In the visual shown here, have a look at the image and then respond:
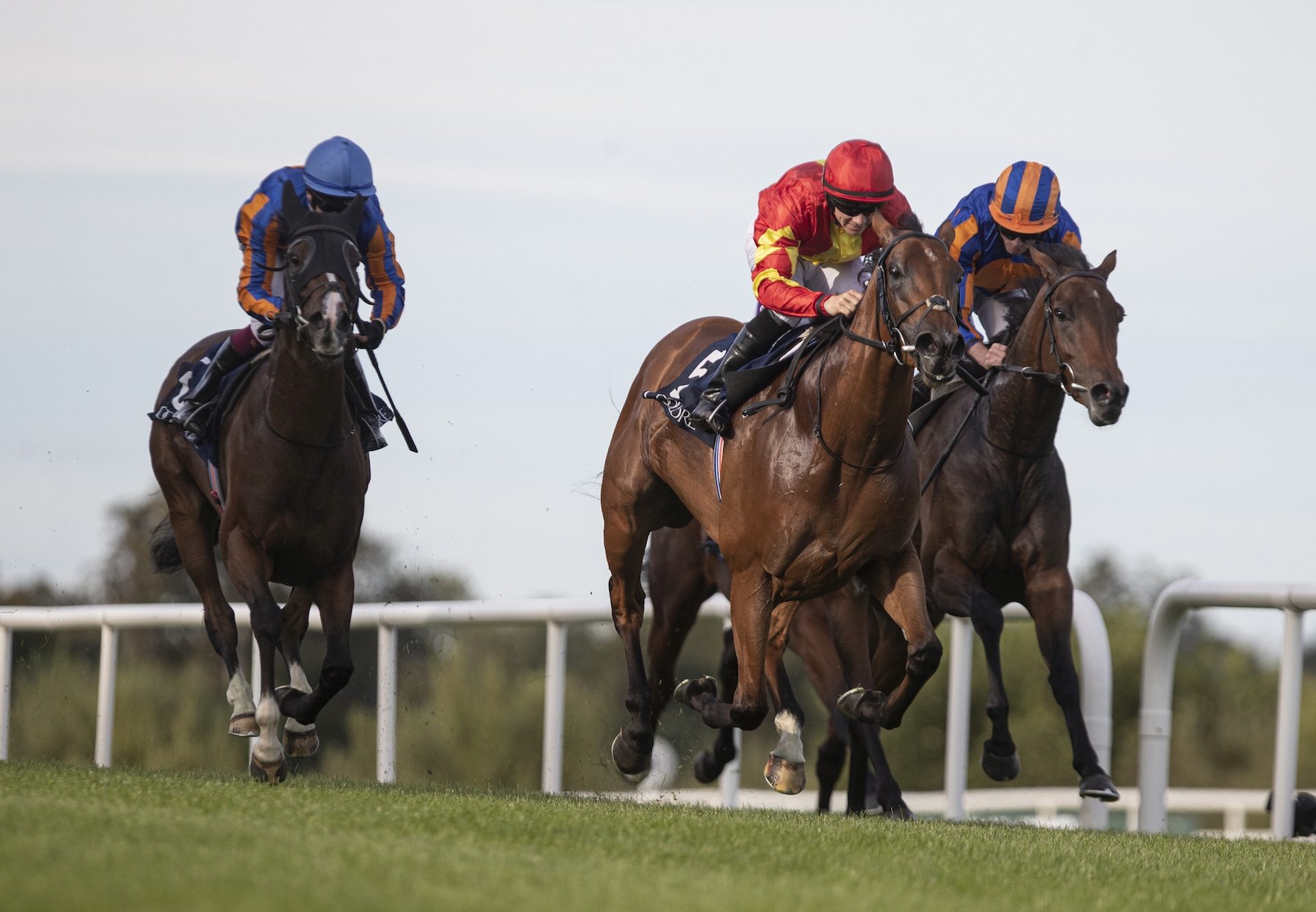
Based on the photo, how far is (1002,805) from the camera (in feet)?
60.8

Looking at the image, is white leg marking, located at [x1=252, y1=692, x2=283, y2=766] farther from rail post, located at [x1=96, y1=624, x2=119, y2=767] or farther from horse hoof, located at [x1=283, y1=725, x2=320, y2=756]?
rail post, located at [x1=96, y1=624, x2=119, y2=767]

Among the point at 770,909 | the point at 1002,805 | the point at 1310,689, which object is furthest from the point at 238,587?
the point at 1310,689

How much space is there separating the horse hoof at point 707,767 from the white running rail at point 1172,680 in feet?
5.58

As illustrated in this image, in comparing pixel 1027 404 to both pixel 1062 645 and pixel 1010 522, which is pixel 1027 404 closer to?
pixel 1010 522

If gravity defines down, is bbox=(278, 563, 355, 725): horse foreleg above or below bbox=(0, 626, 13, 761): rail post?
above

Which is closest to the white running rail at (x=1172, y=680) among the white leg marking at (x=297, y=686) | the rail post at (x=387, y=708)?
the white leg marking at (x=297, y=686)

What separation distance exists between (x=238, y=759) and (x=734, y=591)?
594 inches

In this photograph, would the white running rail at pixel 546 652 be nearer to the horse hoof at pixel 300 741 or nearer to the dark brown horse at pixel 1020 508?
the dark brown horse at pixel 1020 508

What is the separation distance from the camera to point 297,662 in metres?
6.39

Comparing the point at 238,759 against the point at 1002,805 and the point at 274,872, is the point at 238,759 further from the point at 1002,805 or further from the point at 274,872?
the point at 274,872

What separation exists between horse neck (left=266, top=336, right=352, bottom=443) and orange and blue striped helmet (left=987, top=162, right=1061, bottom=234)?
2552mm

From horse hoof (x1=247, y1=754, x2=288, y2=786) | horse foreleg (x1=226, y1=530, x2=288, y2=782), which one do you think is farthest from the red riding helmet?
horse hoof (x1=247, y1=754, x2=288, y2=786)

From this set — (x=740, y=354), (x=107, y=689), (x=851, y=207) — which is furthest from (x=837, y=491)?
(x=107, y=689)

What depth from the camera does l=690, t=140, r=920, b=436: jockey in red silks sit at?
5371 millimetres
